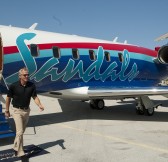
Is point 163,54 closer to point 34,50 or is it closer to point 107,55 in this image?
point 107,55

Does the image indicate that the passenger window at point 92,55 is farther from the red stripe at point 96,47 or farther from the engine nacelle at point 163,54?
the engine nacelle at point 163,54

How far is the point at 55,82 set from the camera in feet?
35.4

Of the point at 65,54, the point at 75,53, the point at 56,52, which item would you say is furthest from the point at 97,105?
the point at 56,52

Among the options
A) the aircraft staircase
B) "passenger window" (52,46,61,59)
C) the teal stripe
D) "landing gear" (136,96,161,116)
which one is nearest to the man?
the aircraft staircase

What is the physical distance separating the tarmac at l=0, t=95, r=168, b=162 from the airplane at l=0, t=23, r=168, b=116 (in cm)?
115

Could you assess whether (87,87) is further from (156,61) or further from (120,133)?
(156,61)

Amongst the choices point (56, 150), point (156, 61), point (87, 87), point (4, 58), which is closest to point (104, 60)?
point (87, 87)

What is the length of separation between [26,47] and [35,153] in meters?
4.37

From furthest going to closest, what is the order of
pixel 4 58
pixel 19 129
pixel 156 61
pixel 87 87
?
pixel 156 61
pixel 87 87
pixel 4 58
pixel 19 129

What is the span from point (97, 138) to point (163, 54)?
7.73 m

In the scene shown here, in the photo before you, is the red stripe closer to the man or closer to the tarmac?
the tarmac

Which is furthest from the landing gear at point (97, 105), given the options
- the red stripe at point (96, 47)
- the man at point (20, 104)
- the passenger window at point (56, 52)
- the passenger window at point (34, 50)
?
the man at point (20, 104)

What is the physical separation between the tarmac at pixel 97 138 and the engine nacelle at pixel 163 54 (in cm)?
337

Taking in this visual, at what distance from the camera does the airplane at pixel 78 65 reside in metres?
9.52
